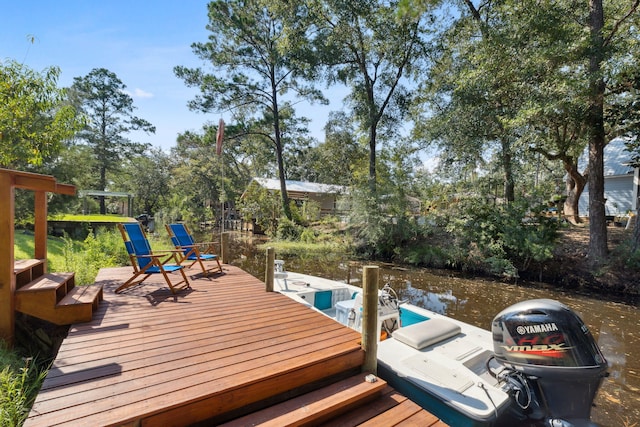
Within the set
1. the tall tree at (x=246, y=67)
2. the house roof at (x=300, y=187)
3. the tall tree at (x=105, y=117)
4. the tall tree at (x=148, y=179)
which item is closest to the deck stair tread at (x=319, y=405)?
the tall tree at (x=246, y=67)

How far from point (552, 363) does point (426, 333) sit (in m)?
1.27

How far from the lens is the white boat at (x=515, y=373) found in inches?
88.0

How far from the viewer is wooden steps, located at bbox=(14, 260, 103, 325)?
285cm

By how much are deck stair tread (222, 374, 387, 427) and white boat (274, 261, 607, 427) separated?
1.74 ft

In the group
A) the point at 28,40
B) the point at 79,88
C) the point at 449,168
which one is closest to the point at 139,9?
the point at 28,40

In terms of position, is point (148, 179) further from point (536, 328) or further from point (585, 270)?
point (536, 328)

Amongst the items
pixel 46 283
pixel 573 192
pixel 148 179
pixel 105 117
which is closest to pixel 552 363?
pixel 46 283

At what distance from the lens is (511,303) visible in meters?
7.20

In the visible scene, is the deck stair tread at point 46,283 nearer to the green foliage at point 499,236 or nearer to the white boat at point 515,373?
the white boat at point 515,373

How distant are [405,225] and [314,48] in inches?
391

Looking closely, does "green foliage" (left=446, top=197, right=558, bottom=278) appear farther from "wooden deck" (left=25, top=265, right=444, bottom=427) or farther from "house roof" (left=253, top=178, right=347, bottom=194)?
"house roof" (left=253, top=178, right=347, bottom=194)

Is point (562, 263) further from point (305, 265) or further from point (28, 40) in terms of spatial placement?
point (28, 40)

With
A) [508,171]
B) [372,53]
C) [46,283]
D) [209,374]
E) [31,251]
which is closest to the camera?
[209,374]

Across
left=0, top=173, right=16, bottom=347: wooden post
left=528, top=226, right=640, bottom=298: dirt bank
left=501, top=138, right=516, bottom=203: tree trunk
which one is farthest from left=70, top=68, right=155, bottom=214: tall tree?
left=528, top=226, right=640, bottom=298: dirt bank
